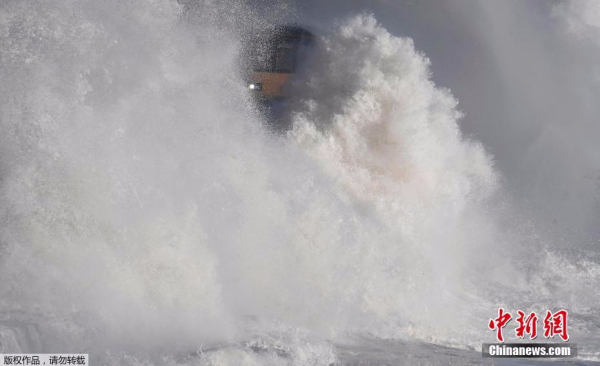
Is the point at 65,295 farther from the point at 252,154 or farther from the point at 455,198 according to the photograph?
the point at 455,198

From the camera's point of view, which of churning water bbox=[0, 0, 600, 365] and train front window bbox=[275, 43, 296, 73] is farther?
train front window bbox=[275, 43, 296, 73]

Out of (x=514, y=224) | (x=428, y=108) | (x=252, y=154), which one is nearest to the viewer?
(x=252, y=154)

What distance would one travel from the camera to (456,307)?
12.9 meters

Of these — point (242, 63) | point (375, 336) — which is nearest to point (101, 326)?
point (375, 336)

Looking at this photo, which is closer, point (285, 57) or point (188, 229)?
point (188, 229)

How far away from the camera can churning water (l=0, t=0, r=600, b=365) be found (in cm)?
848

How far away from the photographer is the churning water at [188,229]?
27.8 feet

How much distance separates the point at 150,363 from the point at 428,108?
12.3m

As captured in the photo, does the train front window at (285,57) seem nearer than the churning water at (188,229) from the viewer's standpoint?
No

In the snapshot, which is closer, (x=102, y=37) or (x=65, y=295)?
(x=65, y=295)

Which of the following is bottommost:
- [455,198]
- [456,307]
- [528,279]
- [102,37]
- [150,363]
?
[150,363]

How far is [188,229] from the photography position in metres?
9.76

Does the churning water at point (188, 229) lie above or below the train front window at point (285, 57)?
A: below

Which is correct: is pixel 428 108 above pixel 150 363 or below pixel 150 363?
above
